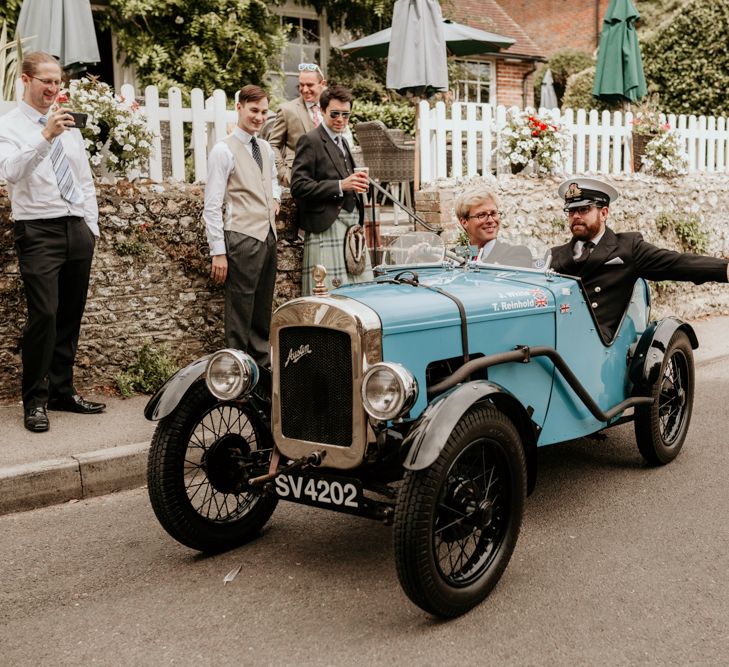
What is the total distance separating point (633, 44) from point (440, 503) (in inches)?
367

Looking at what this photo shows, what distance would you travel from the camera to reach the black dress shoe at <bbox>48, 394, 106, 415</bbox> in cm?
571

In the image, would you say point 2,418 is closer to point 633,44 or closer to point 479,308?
point 479,308

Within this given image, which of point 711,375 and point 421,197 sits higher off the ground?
point 421,197

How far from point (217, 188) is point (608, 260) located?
2.64m

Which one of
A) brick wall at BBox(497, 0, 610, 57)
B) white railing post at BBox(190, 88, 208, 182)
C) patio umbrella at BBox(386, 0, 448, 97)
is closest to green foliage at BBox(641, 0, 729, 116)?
brick wall at BBox(497, 0, 610, 57)

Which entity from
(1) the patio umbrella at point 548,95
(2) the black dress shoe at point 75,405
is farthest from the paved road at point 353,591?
(1) the patio umbrella at point 548,95

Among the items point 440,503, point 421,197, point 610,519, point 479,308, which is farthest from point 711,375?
point 440,503

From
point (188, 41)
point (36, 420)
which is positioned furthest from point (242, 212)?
point (188, 41)

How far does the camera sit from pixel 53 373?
18.6 feet

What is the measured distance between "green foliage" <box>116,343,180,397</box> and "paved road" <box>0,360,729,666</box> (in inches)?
62.8

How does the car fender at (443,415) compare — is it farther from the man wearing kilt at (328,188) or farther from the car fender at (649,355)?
the man wearing kilt at (328,188)

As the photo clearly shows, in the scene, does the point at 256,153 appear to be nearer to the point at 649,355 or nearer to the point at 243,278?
the point at 243,278

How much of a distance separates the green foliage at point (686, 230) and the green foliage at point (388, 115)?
5.65 meters

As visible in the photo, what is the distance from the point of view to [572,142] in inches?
363
